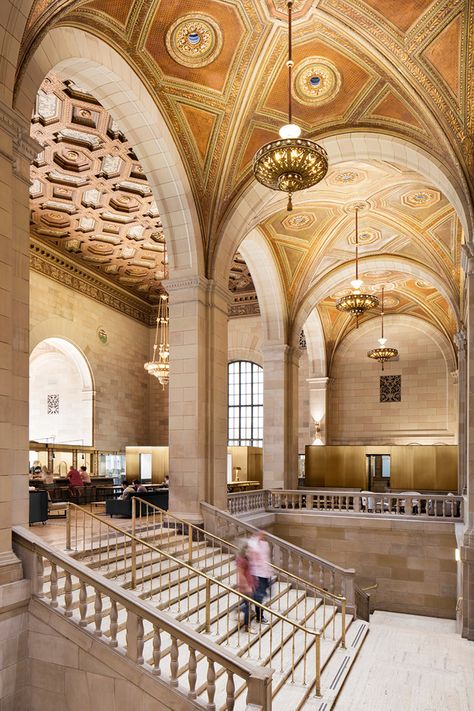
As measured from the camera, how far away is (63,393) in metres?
20.7

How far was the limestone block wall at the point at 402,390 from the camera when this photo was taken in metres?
22.6

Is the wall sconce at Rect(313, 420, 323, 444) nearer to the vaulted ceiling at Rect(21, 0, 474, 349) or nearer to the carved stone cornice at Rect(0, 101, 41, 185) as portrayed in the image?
the vaulted ceiling at Rect(21, 0, 474, 349)

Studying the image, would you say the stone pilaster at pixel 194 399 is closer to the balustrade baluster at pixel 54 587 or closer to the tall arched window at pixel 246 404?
the balustrade baluster at pixel 54 587

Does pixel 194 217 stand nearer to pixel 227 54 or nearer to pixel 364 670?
pixel 227 54

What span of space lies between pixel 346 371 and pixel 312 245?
9541 millimetres

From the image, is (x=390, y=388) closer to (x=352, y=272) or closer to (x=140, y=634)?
(x=352, y=272)

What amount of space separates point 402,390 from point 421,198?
11.0m

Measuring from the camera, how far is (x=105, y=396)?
68.8 ft

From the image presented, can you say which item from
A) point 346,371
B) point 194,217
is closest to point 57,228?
point 194,217

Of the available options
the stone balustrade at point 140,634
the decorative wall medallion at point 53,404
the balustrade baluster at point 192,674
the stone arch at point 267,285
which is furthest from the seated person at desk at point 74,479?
the balustrade baluster at point 192,674

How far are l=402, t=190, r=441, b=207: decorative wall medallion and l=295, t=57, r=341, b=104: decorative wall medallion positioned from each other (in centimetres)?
409

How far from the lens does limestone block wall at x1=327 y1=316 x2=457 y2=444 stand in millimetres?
22562

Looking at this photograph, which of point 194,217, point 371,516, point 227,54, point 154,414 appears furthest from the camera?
point 154,414

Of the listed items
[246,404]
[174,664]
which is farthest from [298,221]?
[174,664]
